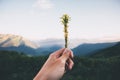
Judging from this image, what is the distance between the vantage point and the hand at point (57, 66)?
2699 mm

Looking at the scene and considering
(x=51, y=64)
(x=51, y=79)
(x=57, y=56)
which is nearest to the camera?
(x=51, y=79)

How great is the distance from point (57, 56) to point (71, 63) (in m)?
0.19

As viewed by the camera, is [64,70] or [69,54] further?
[69,54]

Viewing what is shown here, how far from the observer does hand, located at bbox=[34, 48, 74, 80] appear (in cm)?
270

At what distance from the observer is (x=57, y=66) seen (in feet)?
9.26

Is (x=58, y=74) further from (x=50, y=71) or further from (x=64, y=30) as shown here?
(x=64, y=30)

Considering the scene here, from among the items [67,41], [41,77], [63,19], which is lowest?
[41,77]

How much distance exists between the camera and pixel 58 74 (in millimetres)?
2744

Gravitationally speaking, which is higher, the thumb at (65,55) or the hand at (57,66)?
the thumb at (65,55)

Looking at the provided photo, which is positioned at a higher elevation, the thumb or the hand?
the thumb

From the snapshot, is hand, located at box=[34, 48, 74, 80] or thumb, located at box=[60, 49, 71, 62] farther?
thumb, located at box=[60, 49, 71, 62]

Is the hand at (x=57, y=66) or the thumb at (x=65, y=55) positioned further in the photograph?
the thumb at (x=65, y=55)

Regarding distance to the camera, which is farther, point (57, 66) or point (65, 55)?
point (65, 55)

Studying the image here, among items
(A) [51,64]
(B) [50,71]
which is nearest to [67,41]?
(A) [51,64]
